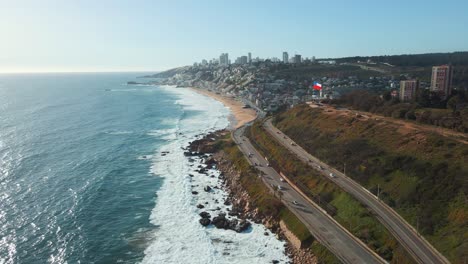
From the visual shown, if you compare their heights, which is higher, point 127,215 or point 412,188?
point 412,188

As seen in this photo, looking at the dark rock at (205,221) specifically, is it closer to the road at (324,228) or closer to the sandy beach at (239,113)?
the road at (324,228)

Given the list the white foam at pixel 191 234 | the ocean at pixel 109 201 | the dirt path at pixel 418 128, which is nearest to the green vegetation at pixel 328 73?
the ocean at pixel 109 201

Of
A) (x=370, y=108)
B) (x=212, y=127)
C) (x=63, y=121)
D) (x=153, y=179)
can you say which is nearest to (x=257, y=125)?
(x=212, y=127)

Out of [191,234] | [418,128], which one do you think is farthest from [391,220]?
[418,128]

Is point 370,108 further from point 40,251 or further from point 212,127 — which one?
point 40,251

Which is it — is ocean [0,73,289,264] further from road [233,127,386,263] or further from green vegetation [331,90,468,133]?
green vegetation [331,90,468,133]
